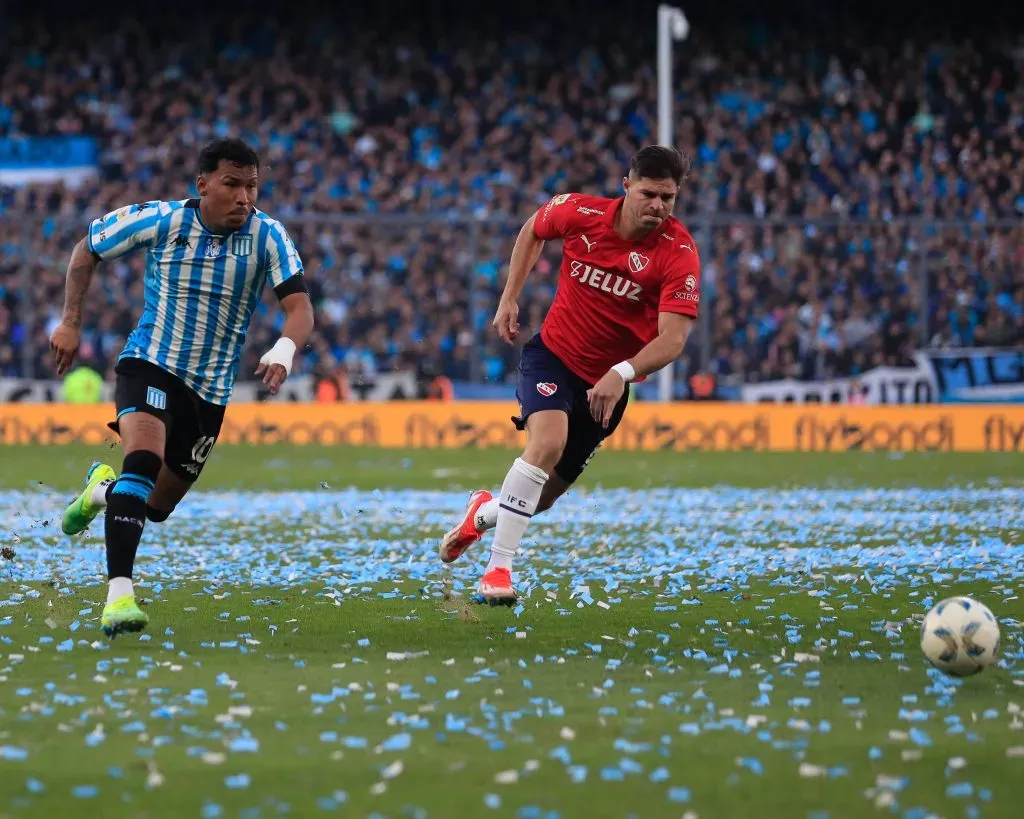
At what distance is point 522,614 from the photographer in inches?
328

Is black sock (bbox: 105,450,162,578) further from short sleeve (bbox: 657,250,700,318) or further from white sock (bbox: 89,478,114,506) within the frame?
short sleeve (bbox: 657,250,700,318)

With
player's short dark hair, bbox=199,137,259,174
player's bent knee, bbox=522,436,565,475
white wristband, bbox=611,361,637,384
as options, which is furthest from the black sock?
white wristband, bbox=611,361,637,384

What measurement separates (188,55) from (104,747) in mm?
34819

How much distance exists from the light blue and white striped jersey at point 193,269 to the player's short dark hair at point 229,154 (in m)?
0.33

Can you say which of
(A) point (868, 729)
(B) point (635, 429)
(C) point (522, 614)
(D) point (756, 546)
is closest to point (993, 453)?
(B) point (635, 429)

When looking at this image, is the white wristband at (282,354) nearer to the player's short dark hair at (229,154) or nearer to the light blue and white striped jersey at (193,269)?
the light blue and white striped jersey at (193,269)

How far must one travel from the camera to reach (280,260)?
26.7 ft

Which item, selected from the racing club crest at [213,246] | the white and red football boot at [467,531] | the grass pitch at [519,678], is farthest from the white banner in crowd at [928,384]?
the racing club crest at [213,246]

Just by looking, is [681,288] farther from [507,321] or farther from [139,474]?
[139,474]

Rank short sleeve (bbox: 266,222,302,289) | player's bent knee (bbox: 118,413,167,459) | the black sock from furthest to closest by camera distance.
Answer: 1. short sleeve (bbox: 266,222,302,289)
2. player's bent knee (bbox: 118,413,167,459)
3. the black sock

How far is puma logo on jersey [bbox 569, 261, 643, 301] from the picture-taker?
878 centimetres

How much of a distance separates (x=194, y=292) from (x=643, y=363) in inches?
91.2

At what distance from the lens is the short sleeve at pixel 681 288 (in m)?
8.41

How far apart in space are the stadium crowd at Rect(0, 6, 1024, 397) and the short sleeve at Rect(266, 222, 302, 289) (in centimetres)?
1662
